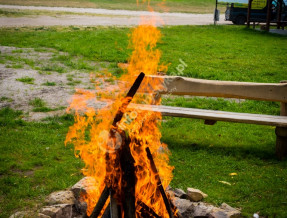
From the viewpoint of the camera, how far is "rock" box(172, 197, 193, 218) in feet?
12.7

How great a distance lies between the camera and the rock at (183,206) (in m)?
3.86

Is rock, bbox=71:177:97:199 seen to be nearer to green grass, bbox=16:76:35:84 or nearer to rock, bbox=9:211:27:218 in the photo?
rock, bbox=9:211:27:218

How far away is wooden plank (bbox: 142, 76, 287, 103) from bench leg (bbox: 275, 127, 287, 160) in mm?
627

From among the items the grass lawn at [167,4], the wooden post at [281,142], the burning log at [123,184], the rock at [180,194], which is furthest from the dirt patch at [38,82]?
the grass lawn at [167,4]

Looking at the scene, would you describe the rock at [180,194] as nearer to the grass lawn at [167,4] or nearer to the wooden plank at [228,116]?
the wooden plank at [228,116]

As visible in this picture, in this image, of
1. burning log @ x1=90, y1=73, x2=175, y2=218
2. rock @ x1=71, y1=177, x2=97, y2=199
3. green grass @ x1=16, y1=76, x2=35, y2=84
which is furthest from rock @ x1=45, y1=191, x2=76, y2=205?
green grass @ x1=16, y1=76, x2=35, y2=84

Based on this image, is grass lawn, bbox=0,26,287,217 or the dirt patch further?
the dirt patch

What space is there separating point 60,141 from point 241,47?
10191 millimetres

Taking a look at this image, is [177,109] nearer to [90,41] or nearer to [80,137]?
[80,137]

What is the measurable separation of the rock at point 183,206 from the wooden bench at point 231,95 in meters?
1.88

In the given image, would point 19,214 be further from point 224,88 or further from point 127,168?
point 224,88

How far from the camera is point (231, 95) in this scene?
234 inches

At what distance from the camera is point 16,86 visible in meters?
8.74

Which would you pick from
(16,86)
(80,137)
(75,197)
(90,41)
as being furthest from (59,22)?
(75,197)
